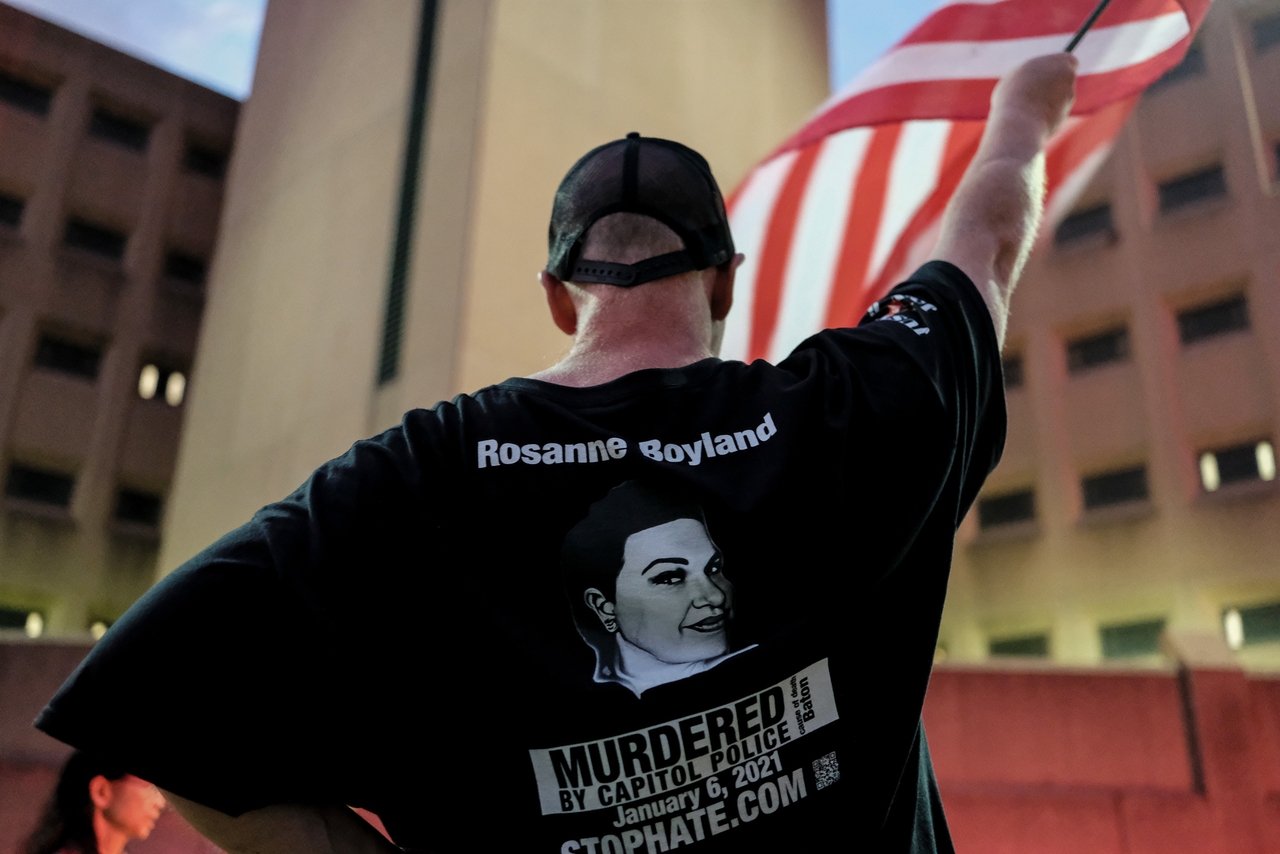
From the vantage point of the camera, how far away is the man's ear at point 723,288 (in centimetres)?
135

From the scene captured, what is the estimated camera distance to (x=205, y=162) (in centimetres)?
2117

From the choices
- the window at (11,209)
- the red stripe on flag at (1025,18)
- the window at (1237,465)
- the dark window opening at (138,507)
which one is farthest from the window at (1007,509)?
the window at (11,209)

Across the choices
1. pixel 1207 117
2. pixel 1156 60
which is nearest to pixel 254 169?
pixel 1156 60

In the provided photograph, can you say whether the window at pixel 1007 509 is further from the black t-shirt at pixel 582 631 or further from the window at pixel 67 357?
the black t-shirt at pixel 582 631

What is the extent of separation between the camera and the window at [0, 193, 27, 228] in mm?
18328

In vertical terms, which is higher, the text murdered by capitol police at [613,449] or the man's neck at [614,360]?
the man's neck at [614,360]

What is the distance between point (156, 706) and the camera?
91cm

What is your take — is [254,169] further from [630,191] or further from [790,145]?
[630,191]

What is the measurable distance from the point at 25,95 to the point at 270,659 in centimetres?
2185

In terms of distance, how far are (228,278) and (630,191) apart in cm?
1264

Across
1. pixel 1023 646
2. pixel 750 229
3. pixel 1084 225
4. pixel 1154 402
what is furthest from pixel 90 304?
pixel 1154 402

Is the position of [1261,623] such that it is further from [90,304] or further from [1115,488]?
[90,304]

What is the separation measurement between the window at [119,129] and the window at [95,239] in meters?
1.73

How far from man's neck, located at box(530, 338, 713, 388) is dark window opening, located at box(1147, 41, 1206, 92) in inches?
774
